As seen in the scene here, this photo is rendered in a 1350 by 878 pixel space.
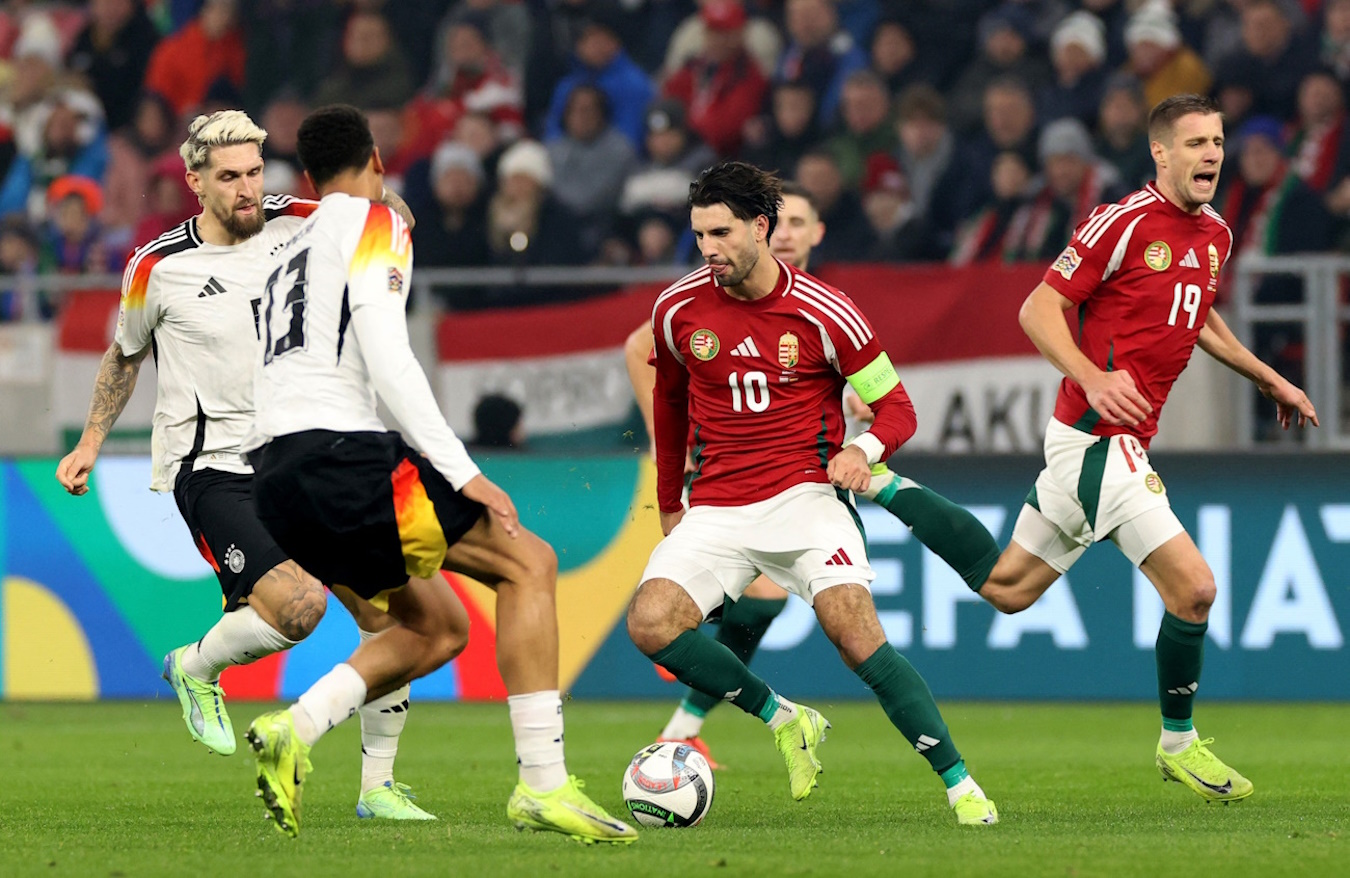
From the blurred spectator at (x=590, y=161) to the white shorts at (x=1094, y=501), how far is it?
25.0 ft

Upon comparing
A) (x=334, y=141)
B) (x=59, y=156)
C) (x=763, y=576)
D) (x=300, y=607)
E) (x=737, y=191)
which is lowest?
(x=763, y=576)

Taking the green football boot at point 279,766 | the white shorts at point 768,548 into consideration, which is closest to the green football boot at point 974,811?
the white shorts at point 768,548

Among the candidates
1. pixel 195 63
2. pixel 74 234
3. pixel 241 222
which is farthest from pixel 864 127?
pixel 241 222

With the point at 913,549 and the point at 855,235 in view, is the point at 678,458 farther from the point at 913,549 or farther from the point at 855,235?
the point at 855,235

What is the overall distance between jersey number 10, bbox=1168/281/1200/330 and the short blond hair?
134 inches

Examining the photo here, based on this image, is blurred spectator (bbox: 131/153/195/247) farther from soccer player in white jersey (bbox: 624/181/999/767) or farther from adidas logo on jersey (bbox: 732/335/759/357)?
adidas logo on jersey (bbox: 732/335/759/357)

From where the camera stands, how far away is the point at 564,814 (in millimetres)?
5922

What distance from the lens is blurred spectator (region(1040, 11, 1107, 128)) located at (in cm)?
1441

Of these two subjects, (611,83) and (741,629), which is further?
(611,83)

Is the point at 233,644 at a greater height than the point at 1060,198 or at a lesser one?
lesser

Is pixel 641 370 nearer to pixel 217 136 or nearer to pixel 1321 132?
pixel 217 136

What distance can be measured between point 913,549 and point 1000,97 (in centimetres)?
442

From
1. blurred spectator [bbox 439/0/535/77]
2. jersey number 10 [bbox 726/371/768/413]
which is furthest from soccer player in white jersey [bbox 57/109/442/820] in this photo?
blurred spectator [bbox 439/0/535/77]

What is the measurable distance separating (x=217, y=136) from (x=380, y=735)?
224 centimetres
